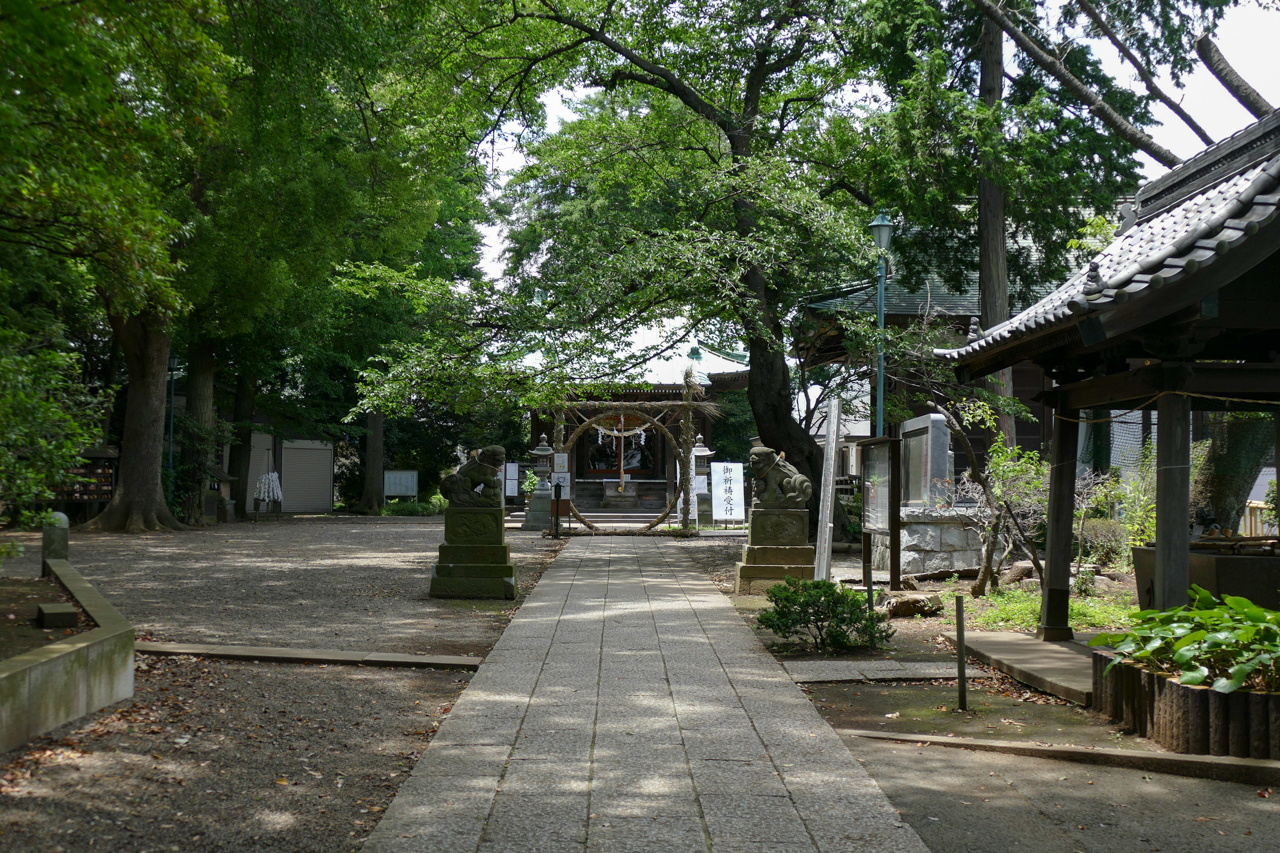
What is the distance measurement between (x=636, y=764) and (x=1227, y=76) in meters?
12.9

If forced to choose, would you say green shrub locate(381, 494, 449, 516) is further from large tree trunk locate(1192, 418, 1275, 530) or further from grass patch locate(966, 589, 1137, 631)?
large tree trunk locate(1192, 418, 1275, 530)

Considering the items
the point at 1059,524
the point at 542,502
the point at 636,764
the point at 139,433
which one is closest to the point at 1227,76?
the point at 1059,524

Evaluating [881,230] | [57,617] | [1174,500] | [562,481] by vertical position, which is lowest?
[57,617]

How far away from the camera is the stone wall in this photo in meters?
12.1

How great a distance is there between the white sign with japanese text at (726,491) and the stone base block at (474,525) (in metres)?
10.7

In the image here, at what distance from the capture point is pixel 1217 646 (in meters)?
4.51

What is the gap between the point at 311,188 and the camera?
1650cm

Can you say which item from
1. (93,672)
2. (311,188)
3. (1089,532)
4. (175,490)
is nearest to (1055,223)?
(1089,532)

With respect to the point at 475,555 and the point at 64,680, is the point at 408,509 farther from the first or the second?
the point at 64,680

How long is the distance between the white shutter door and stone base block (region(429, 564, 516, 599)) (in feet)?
78.2

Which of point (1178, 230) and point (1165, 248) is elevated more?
point (1178, 230)

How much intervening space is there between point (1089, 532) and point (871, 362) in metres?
4.46

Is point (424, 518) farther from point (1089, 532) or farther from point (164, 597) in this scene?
point (1089, 532)

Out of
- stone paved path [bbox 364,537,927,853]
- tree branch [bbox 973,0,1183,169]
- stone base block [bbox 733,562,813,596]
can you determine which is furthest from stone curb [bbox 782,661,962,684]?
tree branch [bbox 973,0,1183,169]
